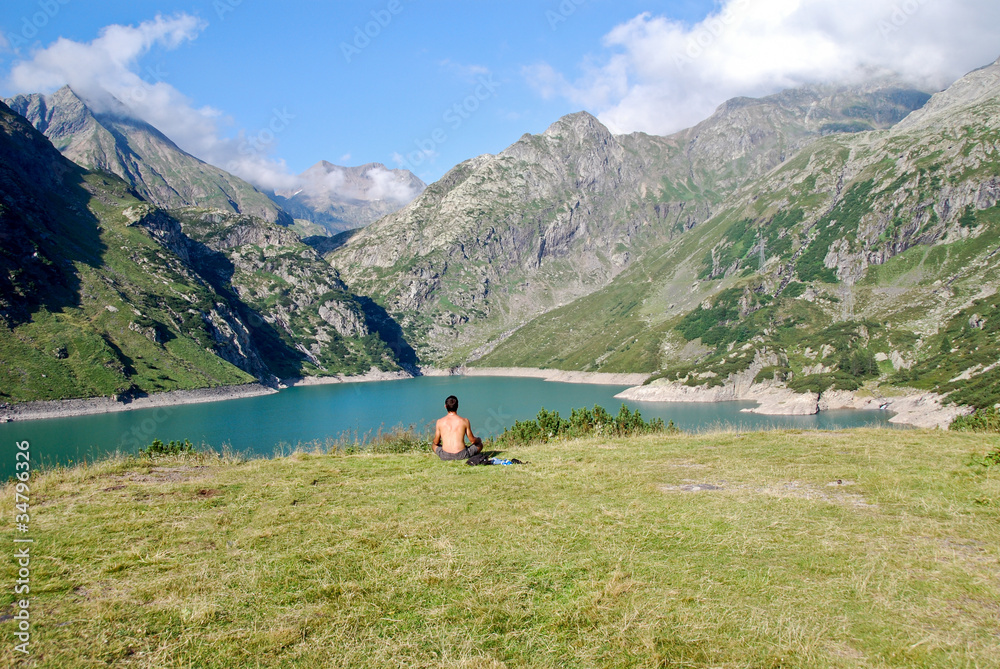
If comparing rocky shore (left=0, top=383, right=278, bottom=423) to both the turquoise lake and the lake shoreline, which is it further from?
the turquoise lake

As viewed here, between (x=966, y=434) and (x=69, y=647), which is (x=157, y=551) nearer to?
(x=69, y=647)

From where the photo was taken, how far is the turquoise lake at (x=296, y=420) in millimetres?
87588

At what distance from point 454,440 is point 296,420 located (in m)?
119

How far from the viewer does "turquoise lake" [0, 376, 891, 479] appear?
287 feet

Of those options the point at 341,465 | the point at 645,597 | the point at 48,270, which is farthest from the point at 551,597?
the point at 48,270

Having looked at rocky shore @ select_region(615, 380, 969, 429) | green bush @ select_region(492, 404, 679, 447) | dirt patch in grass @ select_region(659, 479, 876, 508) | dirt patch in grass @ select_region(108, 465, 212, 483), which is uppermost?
dirt patch in grass @ select_region(108, 465, 212, 483)

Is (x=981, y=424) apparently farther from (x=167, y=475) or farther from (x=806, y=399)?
(x=806, y=399)

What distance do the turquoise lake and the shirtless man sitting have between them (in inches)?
1897

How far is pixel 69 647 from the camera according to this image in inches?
189

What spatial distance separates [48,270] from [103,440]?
9683 centimetres

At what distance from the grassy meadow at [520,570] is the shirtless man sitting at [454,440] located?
232 centimetres

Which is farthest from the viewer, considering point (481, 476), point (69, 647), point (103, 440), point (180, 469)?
point (103, 440)

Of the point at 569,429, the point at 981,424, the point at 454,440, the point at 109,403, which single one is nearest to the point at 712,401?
the point at 981,424

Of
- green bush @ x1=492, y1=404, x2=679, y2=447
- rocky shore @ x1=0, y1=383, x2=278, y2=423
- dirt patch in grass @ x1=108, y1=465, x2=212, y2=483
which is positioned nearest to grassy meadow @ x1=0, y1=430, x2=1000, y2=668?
dirt patch in grass @ x1=108, y1=465, x2=212, y2=483
